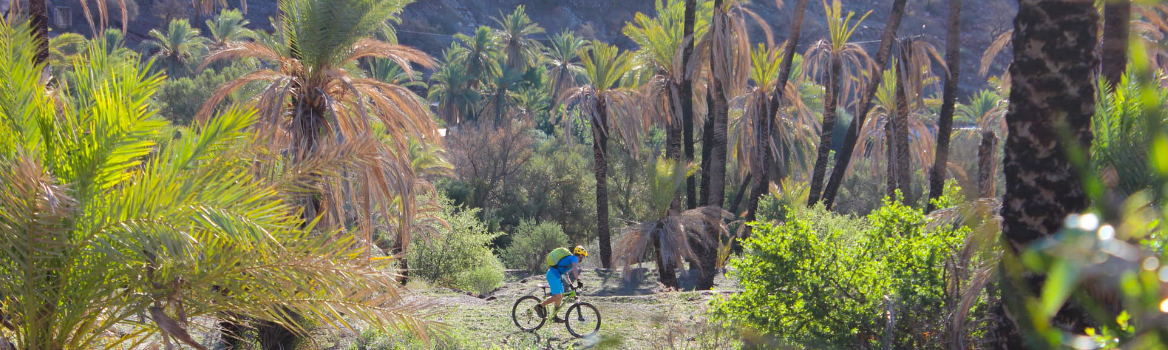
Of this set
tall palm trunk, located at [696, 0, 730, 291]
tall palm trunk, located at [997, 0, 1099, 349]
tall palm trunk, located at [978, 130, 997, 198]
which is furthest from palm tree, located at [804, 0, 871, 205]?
tall palm trunk, located at [997, 0, 1099, 349]

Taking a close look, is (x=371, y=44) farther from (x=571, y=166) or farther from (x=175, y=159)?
(x=571, y=166)

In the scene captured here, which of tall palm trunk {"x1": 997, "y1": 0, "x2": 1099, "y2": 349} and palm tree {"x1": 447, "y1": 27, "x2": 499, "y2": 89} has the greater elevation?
palm tree {"x1": 447, "y1": 27, "x2": 499, "y2": 89}

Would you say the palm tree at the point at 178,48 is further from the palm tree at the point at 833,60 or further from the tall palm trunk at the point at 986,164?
the tall palm trunk at the point at 986,164

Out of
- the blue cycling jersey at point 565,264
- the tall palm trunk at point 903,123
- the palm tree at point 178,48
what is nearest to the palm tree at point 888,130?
the tall palm trunk at point 903,123

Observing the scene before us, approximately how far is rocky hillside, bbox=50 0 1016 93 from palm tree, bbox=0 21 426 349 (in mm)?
60965

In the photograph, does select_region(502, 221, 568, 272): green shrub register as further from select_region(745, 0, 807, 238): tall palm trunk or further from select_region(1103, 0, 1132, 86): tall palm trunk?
select_region(1103, 0, 1132, 86): tall palm trunk

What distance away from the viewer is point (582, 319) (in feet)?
40.5

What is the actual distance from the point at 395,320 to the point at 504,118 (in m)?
38.6

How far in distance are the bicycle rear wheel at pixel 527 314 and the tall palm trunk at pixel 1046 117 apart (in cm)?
747

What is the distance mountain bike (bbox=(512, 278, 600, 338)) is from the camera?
12352mm

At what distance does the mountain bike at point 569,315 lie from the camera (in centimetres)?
1235

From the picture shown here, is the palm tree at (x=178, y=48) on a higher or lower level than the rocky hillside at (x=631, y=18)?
lower

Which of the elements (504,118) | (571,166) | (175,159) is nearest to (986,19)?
(504,118)

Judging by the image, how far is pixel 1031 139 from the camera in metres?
6.21
